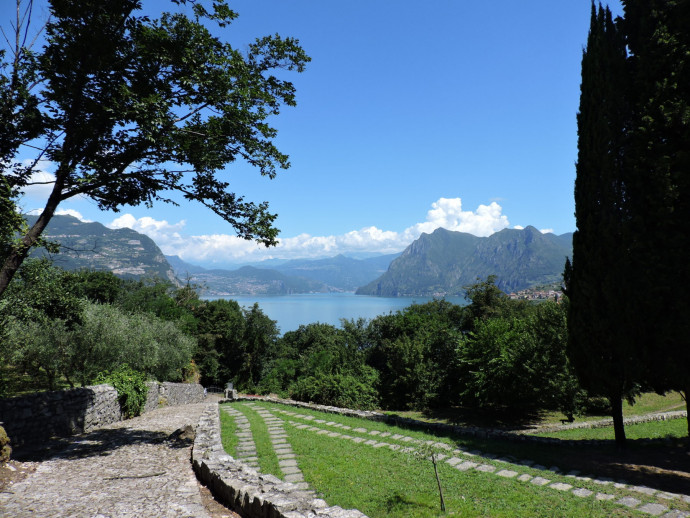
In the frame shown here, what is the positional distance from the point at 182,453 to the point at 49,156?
306 inches

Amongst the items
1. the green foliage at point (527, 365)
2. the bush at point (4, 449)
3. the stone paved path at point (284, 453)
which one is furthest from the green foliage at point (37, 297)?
the green foliage at point (527, 365)

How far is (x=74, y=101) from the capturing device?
8.32 meters

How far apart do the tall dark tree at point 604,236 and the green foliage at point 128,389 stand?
15982mm

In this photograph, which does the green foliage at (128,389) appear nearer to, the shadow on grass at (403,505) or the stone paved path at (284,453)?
the stone paved path at (284,453)

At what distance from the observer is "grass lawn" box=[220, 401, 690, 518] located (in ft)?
17.9

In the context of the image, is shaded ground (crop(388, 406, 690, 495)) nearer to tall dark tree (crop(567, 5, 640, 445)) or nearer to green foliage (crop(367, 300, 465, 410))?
tall dark tree (crop(567, 5, 640, 445))

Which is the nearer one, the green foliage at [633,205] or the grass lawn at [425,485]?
the grass lawn at [425,485]

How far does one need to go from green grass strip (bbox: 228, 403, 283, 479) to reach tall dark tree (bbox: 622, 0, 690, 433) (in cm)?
995

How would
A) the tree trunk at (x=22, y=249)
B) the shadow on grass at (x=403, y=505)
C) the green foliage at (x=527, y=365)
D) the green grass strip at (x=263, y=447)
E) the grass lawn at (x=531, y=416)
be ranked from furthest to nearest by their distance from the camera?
the grass lawn at (x=531, y=416) < the green foliage at (x=527, y=365) < the tree trunk at (x=22, y=249) < the green grass strip at (x=263, y=447) < the shadow on grass at (x=403, y=505)

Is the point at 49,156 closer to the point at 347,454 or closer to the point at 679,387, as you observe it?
the point at 347,454

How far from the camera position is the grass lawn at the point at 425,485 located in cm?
546

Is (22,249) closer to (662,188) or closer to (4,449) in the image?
(4,449)

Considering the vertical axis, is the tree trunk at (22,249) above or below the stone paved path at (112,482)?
above

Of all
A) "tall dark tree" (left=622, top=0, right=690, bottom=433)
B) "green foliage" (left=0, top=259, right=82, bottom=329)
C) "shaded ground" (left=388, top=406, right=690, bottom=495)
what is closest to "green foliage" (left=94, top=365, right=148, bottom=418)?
"green foliage" (left=0, top=259, right=82, bottom=329)
